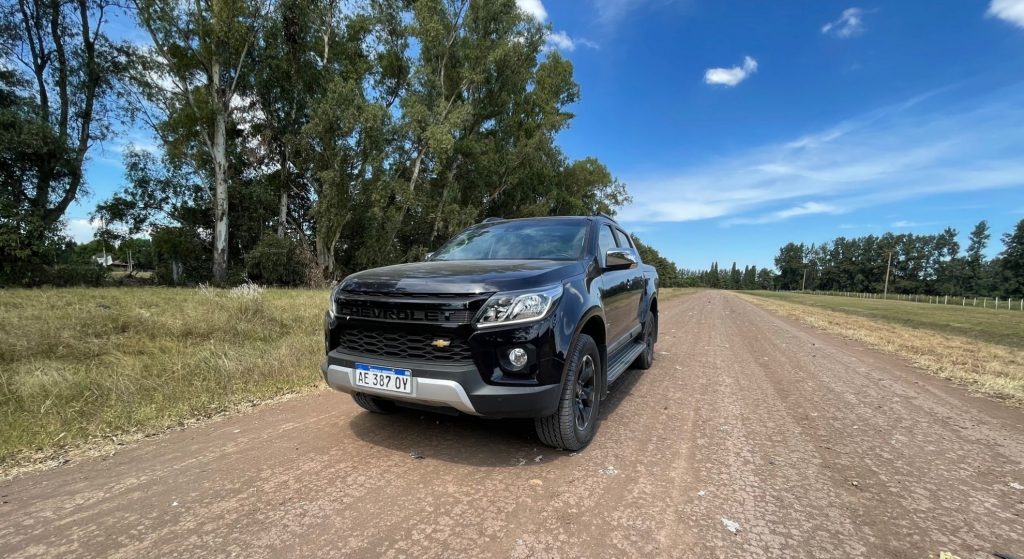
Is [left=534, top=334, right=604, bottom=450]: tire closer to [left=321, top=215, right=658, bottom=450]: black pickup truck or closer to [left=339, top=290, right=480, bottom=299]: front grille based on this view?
[left=321, top=215, right=658, bottom=450]: black pickup truck

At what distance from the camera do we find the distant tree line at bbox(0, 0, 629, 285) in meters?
15.1

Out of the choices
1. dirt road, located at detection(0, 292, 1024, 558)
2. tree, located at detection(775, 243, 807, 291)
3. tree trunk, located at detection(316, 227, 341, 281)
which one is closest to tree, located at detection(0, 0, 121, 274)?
tree trunk, located at detection(316, 227, 341, 281)

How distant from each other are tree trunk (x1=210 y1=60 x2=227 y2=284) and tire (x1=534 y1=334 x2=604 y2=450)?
19289 mm

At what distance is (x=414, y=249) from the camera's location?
904 inches

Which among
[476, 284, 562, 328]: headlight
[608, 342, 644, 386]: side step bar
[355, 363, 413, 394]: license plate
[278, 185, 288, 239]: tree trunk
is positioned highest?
[278, 185, 288, 239]: tree trunk

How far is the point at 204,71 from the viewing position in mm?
16734

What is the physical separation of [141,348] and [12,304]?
14.7 ft

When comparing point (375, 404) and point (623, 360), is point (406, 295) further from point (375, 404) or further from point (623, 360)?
point (623, 360)

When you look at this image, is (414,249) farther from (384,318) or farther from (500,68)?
(384,318)

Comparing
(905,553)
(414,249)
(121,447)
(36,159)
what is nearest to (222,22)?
(36,159)

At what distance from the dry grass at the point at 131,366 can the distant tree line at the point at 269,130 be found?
36.5 ft

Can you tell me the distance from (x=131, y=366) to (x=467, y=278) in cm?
Result: 447

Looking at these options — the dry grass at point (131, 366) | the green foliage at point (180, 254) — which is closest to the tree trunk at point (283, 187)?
the green foliage at point (180, 254)

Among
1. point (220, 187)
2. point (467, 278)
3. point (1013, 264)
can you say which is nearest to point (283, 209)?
point (220, 187)
